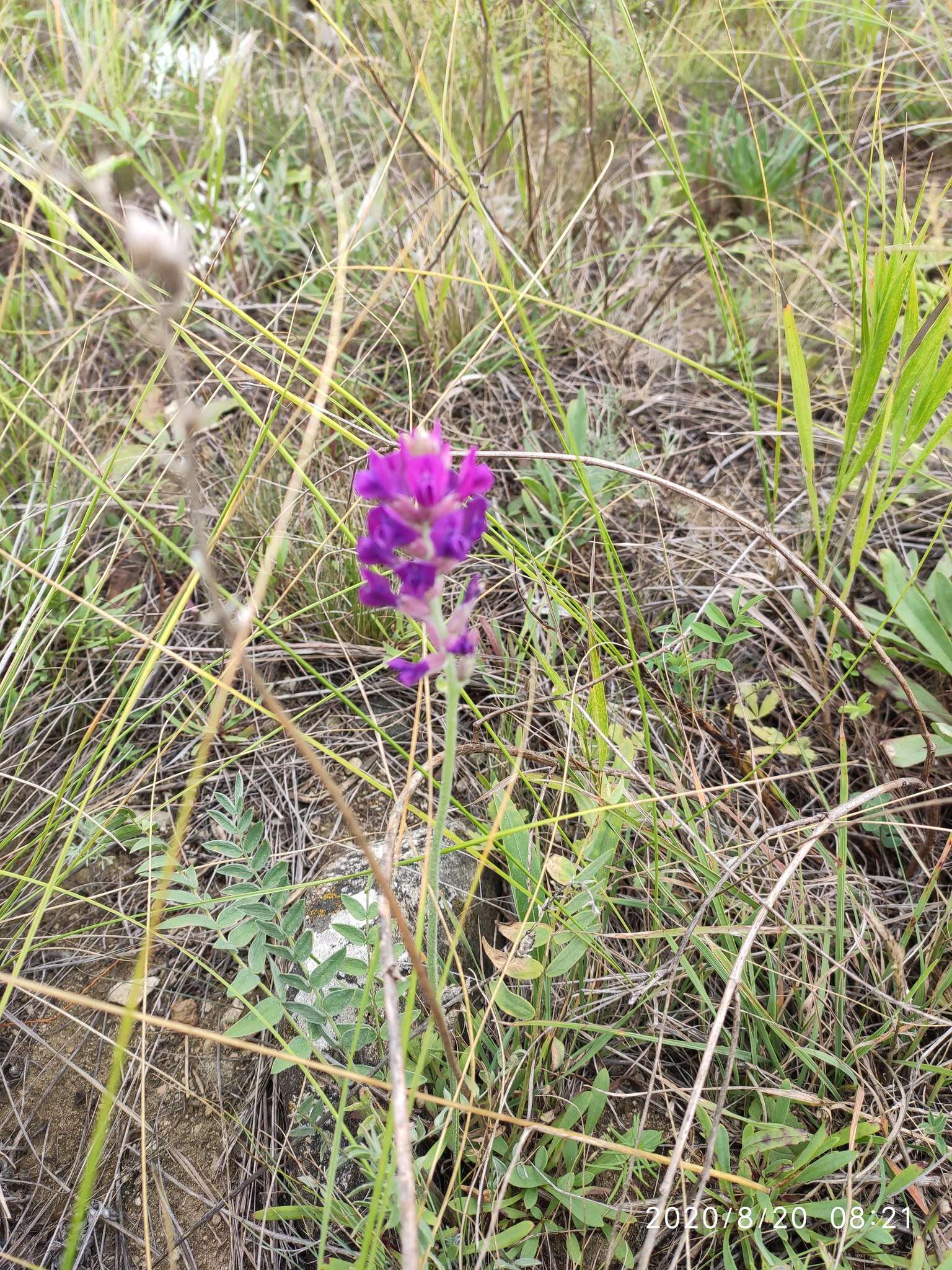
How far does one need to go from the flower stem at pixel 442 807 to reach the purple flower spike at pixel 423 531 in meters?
0.02

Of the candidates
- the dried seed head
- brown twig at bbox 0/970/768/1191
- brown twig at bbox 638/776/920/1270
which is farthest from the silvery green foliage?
the dried seed head

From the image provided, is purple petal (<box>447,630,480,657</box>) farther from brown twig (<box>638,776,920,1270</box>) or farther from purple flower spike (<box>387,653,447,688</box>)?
brown twig (<box>638,776,920,1270</box>)

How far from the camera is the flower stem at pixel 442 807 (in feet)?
3.37

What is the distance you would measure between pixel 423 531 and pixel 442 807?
353mm

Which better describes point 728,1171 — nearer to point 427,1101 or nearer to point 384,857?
point 427,1101

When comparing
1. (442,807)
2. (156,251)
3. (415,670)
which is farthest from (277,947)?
(156,251)

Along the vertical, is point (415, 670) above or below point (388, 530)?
below

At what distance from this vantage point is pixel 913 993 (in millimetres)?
1430

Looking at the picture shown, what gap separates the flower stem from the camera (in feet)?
3.37

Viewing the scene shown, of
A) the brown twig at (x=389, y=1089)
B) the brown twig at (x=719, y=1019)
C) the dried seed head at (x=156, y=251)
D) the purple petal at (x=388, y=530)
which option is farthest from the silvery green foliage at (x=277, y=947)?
the dried seed head at (x=156, y=251)

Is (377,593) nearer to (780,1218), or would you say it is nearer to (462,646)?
(462,646)

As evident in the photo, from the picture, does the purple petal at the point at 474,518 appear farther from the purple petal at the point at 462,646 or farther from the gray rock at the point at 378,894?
the gray rock at the point at 378,894

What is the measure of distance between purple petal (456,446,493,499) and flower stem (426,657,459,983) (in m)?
0.21

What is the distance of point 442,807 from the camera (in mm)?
1069
